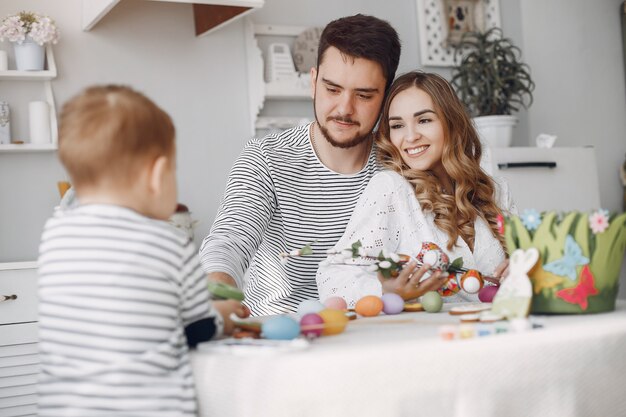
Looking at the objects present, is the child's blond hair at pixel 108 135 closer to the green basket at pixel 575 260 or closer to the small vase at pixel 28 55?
the green basket at pixel 575 260

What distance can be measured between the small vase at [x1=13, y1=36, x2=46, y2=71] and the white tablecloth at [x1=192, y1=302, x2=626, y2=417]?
231 centimetres

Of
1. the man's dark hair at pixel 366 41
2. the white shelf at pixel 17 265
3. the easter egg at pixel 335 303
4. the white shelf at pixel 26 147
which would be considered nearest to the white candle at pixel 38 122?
the white shelf at pixel 26 147

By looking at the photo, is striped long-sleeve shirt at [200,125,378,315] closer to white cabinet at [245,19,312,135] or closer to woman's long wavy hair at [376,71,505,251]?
woman's long wavy hair at [376,71,505,251]

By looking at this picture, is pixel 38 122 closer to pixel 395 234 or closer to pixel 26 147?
pixel 26 147

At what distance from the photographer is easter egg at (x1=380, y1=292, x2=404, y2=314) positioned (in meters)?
1.38

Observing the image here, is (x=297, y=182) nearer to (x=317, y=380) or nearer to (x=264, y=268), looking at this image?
(x=264, y=268)

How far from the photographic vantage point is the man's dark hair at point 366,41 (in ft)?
6.84

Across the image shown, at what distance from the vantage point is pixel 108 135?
979 millimetres

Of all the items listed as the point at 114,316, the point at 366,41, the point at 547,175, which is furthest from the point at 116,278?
the point at 547,175

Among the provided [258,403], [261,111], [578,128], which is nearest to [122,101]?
[258,403]

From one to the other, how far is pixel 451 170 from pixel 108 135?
1155 millimetres

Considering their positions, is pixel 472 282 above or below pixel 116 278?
below

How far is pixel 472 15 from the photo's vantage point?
13.3 feet

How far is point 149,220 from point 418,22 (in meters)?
3.12
